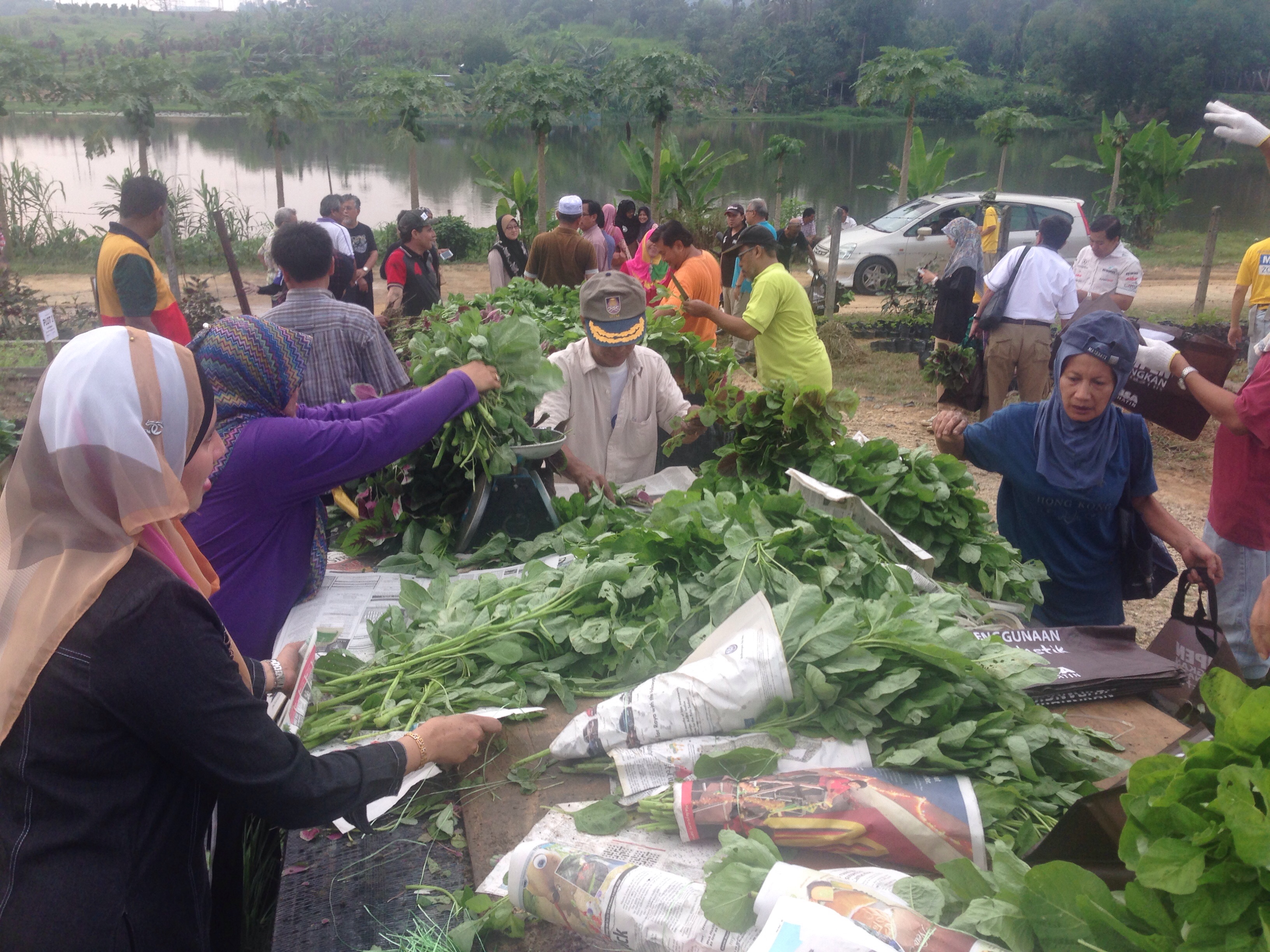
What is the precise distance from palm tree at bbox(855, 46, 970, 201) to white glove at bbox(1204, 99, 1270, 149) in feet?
40.6

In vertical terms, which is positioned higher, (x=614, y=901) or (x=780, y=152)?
(x=780, y=152)

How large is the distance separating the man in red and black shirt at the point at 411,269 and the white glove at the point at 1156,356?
16.9 ft

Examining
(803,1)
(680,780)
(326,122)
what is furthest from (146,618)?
(803,1)

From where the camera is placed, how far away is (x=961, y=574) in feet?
8.70

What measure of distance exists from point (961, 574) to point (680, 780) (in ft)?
4.49

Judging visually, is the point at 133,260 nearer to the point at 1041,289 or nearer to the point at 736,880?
the point at 736,880

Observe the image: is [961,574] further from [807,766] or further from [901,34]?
[901,34]

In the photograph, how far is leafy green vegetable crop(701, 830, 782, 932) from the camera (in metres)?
1.25

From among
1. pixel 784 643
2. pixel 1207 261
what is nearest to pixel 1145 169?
pixel 1207 261

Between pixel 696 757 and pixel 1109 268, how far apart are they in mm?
6940

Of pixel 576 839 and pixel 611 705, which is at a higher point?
pixel 611 705

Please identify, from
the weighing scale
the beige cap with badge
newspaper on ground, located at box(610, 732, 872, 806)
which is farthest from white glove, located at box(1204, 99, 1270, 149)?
newspaper on ground, located at box(610, 732, 872, 806)

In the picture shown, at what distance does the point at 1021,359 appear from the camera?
21.5 ft

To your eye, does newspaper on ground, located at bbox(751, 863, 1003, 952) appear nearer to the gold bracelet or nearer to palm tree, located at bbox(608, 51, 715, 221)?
the gold bracelet
